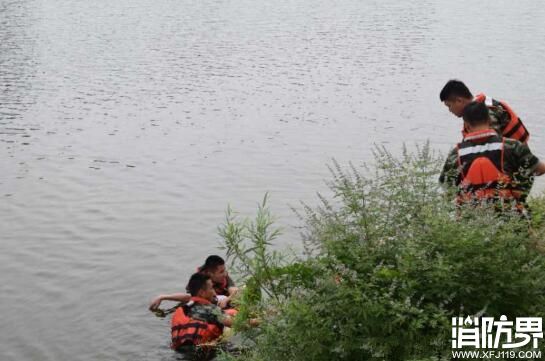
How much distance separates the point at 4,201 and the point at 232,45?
22095 mm

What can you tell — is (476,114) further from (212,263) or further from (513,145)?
(212,263)

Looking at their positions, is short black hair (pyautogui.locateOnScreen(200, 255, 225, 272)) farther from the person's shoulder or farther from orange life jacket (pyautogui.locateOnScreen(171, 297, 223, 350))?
the person's shoulder

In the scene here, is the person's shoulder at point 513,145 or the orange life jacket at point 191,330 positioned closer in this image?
the person's shoulder at point 513,145

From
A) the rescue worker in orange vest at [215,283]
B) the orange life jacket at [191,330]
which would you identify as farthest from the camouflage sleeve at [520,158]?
the rescue worker in orange vest at [215,283]

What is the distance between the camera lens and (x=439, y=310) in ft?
18.8

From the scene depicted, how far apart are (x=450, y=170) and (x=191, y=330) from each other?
5.19m

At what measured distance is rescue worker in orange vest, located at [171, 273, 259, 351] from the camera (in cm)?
1127

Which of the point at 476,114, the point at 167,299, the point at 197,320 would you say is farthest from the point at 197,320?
the point at 476,114

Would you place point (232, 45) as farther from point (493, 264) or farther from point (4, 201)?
point (493, 264)

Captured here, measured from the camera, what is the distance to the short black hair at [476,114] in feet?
24.9

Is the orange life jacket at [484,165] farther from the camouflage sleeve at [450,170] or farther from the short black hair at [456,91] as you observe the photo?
the short black hair at [456,91]

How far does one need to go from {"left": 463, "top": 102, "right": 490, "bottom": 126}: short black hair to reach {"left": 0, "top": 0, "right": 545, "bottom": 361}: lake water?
585 centimetres

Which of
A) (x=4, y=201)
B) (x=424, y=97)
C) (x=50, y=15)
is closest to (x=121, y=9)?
(x=50, y=15)

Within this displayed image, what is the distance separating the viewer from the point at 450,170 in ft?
24.4
